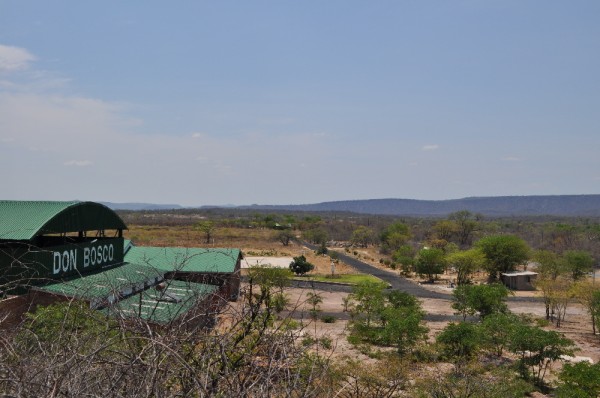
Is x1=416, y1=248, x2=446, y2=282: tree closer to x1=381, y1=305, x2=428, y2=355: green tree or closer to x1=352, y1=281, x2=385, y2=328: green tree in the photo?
x1=352, y1=281, x2=385, y2=328: green tree

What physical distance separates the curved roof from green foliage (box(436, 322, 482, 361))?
63.7 feet

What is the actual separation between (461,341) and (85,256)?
Result: 19.7 m

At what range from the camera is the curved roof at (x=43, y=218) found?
2251cm

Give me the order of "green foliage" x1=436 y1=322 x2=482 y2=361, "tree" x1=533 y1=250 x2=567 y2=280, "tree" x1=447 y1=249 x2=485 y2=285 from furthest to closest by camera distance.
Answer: "tree" x1=447 y1=249 x2=485 y2=285, "tree" x1=533 y1=250 x2=567 y2=280, "green foliage" x1=436 y1=322 x2=482 y2=361

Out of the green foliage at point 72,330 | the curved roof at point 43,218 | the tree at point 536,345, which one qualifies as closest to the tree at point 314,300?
the green foliage at point 72,330

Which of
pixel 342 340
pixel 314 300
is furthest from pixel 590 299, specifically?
pixel 314 300

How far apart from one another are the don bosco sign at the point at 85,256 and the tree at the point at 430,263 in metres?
36.7

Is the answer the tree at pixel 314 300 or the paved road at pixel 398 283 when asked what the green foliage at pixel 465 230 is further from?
the tree at pixel 314 300

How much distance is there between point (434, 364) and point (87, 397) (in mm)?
22119

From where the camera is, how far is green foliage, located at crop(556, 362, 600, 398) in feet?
52.3

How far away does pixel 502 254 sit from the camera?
5722 centimetres

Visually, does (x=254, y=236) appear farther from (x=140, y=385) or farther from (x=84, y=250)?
(x=140, y=385)

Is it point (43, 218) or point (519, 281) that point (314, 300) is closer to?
point (43, 218)

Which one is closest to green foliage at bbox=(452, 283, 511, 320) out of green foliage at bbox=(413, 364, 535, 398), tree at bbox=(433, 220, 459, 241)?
green foliage at bbox=(413, 364, 535, 398)
